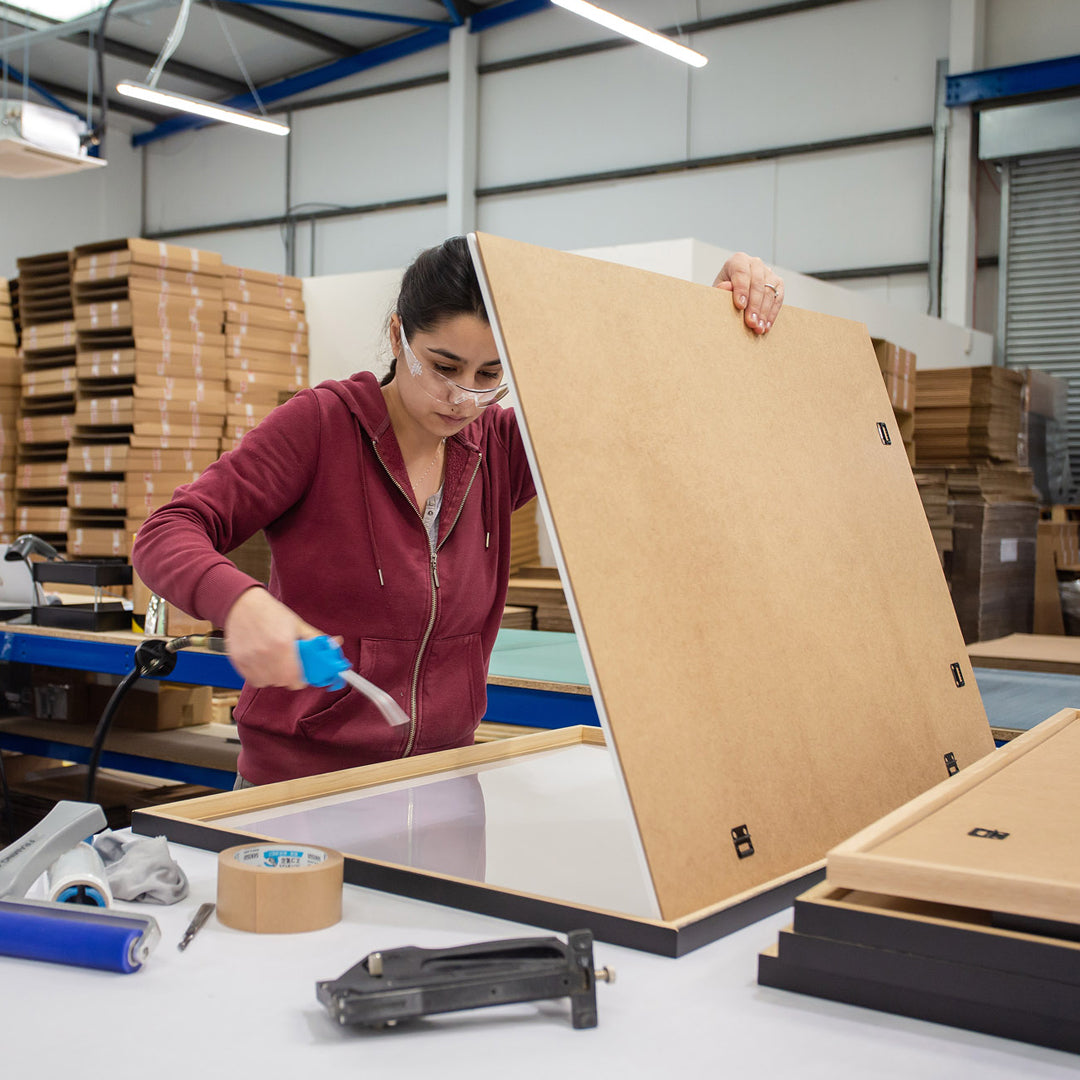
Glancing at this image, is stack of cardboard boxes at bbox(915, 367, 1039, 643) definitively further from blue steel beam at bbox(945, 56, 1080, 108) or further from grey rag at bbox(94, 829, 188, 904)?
grey rag at bbox(94, 829, 188, 904)

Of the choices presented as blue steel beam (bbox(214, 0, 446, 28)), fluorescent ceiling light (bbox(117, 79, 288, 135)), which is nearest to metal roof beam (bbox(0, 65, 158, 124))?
blue steel beam (bbox(214, 0, 446, 28))

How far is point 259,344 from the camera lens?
7.54m

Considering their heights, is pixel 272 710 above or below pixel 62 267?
below

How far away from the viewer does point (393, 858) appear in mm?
1153

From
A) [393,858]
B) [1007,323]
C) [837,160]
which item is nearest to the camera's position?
[393,858]

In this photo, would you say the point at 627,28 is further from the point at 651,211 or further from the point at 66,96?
the point at 66,96

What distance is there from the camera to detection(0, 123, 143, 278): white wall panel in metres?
11.2

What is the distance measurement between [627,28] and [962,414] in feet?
9.11

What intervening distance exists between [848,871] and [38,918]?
1.95 feet

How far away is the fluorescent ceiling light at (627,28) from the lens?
5.97 m

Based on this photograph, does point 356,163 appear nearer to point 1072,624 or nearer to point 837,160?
point 837,160

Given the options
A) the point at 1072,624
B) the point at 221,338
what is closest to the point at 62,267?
the point at 221,338

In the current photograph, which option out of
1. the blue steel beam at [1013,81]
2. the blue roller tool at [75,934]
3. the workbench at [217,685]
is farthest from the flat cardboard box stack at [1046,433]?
the blue roller tool at [75,934]

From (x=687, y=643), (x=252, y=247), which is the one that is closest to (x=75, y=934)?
(x=687, y=643)
